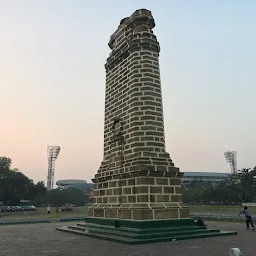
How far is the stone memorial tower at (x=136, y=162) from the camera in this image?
1096 centimetres

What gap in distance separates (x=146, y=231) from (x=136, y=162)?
271 cm

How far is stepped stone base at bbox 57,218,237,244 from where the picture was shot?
32.4ft

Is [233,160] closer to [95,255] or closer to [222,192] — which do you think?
[222,192]

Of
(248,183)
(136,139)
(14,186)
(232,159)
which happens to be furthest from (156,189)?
(232,159)

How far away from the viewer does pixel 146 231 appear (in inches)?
401

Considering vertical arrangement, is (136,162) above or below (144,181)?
above

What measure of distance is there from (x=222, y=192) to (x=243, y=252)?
69.3 metres

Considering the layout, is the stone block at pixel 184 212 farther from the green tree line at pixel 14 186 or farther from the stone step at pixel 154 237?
the green tree line at pixel 14 186

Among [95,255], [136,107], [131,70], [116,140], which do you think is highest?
[131,70]

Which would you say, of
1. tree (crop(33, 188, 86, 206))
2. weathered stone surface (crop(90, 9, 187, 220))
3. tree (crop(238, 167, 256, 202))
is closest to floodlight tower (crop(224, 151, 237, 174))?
tree (crop(238, 167, 256, 202))

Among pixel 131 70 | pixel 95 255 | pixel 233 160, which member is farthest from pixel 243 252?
pixel 233 160

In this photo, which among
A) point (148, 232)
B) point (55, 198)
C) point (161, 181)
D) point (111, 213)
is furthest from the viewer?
point (55, 198)

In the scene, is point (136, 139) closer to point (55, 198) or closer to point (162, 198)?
point (162, 198)

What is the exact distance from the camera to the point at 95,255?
25.3ft
